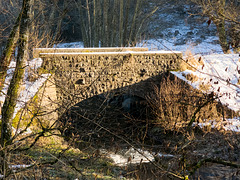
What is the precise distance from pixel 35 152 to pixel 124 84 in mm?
4717

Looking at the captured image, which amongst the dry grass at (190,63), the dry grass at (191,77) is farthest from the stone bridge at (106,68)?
the dry grass at (191,77)

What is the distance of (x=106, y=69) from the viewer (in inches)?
366

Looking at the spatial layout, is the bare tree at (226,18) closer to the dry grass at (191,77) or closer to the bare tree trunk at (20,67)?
the dry grass at (191,77)

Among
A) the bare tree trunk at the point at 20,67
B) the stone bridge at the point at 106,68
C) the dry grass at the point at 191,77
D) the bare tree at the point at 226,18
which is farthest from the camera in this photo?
the dry grass at the point at 191,77

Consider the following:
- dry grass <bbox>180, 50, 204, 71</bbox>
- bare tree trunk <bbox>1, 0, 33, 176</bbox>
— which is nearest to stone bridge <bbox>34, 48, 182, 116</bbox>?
dry grass <bbox>180, 50, 204, 71</bbox>

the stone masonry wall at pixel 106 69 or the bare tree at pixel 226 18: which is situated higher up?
the bare tree at pixel 226 18

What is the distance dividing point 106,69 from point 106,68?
0.38 m

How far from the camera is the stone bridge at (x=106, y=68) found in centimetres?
915

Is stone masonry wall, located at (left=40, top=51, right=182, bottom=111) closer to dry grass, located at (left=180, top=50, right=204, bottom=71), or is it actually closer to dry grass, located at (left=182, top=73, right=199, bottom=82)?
dry grass, located at (left=180, top=50, right=204, bottom=71)

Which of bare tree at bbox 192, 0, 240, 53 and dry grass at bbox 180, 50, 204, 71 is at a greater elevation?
bare tree at bbox 192, 0, 240, 53

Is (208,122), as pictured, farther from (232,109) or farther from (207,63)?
(207,63)

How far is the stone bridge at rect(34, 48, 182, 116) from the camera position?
30.0 feet

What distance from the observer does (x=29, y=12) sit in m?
4.53

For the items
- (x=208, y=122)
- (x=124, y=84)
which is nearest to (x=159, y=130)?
(x=208, y=122)
